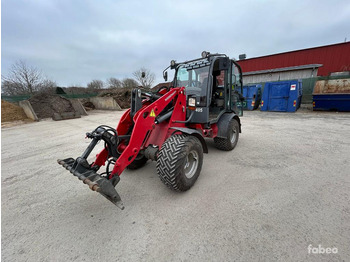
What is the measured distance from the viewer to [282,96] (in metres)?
10.3

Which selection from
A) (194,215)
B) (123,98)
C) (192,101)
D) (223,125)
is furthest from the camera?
(123,98)

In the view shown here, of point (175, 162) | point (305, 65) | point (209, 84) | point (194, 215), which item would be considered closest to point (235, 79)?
point (209, 84)

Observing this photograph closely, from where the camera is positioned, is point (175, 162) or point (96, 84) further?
point (96, 84)

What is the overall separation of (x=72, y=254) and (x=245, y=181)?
2441mm

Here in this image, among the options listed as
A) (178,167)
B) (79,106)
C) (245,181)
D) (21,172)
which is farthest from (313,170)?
(79,106)

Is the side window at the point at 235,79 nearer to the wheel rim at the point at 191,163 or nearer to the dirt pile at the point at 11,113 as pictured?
the wheel rim at the point at 191,163

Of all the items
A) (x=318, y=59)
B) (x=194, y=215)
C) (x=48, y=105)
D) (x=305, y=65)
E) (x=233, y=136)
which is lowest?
(x=194, y=215)

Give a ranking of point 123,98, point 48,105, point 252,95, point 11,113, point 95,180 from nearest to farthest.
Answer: point 95,180 → point 252,95 → point 11,113 → point 48,105 → point 123,98

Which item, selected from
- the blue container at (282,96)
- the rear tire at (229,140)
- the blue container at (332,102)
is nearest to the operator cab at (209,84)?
the rear tire at (229,140)

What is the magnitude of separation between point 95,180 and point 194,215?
4.05ft

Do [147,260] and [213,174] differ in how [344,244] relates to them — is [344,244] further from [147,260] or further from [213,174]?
[147,260]

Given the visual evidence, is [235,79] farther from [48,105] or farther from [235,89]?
[48,105]

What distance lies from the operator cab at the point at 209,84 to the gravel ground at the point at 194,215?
1218 mm

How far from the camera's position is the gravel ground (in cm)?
149
